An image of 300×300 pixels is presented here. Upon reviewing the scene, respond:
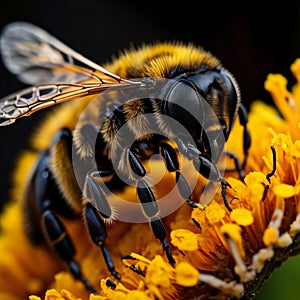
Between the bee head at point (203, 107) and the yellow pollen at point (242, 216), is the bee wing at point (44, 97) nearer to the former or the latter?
the bee head at point (203, 107)

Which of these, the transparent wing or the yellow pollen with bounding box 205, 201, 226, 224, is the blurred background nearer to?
the transparent wing

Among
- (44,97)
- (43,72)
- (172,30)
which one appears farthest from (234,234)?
(172,30)

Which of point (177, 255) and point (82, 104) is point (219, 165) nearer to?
point (177, 255)

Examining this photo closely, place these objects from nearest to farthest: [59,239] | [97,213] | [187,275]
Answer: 1. [187,275]
2. [97,213]
3. [59,239]

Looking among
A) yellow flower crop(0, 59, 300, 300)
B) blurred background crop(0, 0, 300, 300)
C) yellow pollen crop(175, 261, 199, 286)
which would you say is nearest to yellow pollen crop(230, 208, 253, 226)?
yellow flower crop(0, 59, 300, 300)

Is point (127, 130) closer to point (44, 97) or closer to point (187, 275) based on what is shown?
point (44, 97)

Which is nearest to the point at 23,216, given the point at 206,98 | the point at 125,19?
the point at 206,98

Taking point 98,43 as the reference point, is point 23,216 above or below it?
below
